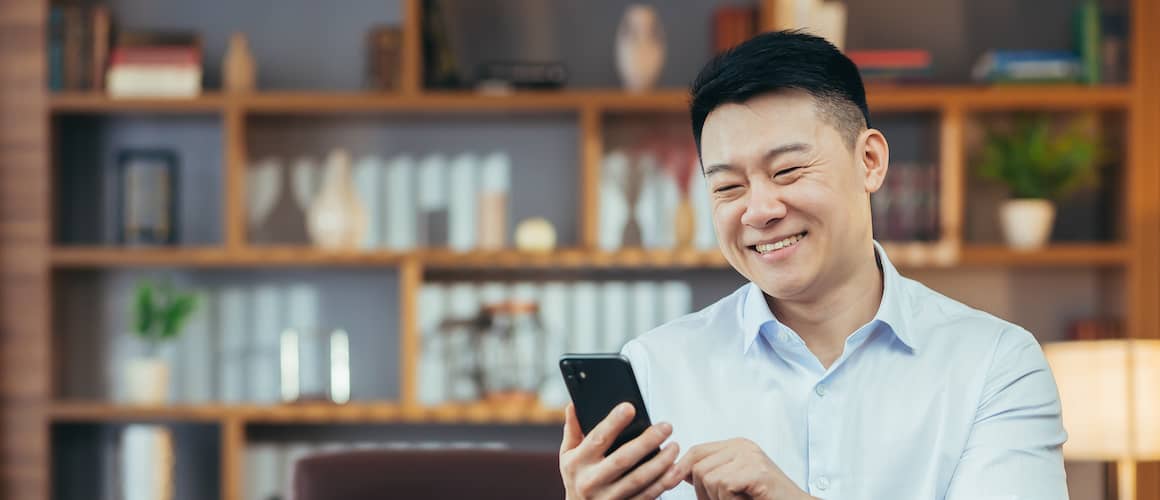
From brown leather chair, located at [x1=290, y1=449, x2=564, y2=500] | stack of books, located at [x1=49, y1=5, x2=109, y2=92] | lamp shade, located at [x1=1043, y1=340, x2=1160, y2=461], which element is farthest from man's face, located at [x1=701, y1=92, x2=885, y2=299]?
stack of books, located at [x1=49, y1=5, x2=109, y2=92]

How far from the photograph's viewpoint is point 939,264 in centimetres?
348

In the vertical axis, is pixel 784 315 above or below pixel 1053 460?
above

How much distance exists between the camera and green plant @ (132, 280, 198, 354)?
11.8ft

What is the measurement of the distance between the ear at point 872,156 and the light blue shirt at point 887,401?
116 millimetres

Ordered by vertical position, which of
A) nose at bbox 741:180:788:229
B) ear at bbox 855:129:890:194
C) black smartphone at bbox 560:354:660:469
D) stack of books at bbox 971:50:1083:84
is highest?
stack of books at bbox 971:50:1083:84

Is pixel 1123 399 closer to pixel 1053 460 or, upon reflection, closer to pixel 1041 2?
pixel 1041 2

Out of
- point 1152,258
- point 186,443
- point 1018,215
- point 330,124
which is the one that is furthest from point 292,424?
point 1152,258

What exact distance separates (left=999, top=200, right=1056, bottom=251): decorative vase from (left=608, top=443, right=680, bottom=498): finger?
2474mm

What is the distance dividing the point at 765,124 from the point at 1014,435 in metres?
0.44

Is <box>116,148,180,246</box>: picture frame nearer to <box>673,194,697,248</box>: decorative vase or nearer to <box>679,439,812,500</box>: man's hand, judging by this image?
<box>673,194,697,248</box>: decorative vase

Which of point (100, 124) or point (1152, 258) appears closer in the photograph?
point (1152, 258)

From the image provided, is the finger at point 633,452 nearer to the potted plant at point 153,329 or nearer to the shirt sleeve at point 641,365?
the shirt sleeve at point 641,365

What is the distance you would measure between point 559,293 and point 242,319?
99cm

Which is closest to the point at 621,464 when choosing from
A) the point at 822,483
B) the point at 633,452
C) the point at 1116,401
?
the point at 633,452
